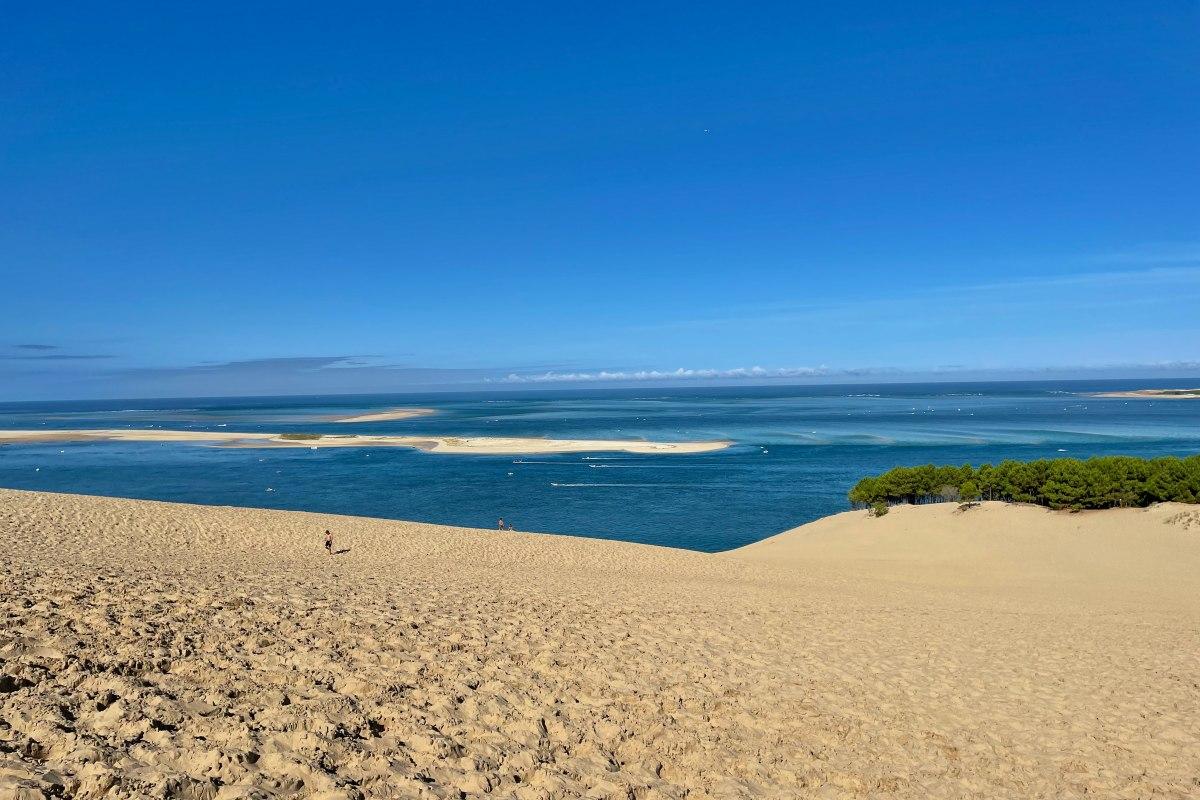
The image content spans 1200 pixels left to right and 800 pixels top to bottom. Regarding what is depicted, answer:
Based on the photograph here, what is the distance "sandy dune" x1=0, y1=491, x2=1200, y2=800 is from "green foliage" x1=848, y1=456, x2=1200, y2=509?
13906 millimetres

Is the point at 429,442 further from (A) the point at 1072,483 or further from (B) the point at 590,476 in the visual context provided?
(A) the point at 1072,483

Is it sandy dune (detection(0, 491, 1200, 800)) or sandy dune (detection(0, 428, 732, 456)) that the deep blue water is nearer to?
sandy dune (detection(0, 428, 732, 456))

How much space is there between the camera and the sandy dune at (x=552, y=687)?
651 cm

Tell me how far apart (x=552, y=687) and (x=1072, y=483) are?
32292 mm

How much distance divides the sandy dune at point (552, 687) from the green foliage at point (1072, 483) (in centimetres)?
1391

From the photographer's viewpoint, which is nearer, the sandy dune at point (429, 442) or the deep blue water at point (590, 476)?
the deep blue water at point (590, 476)

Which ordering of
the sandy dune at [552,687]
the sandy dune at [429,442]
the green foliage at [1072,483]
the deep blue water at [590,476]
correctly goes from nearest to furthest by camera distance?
the sandy dune at [552,687], the green foliage at [1072,483], the deep blue water at [590,476], the sandy dune at [429,442]

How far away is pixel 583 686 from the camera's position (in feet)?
30.7

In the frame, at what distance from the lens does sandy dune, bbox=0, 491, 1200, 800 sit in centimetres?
651

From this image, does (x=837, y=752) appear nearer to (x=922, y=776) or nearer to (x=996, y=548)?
(x=922, y=776)

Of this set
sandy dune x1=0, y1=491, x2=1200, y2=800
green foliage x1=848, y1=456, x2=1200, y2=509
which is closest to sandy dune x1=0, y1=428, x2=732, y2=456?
green foliage x1=848, y1=456, x2=1200, y2=509

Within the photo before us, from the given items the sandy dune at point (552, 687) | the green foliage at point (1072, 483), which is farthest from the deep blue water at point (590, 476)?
the sandy dune at point (552, 687)

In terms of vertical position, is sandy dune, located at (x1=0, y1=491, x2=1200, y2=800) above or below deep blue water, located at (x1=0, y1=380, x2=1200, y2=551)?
above

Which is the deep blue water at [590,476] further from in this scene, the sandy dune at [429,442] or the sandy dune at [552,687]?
the sandy dune at [552,687]
